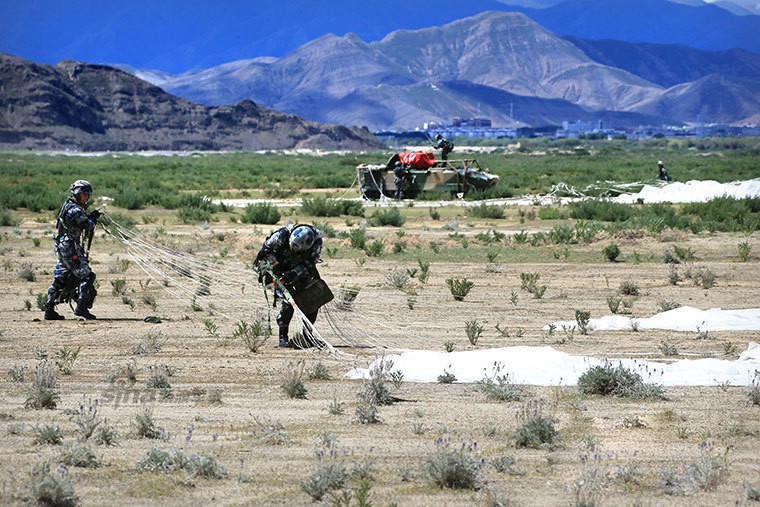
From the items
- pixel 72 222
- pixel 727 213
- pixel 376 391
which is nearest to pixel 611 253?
pixel 727 213

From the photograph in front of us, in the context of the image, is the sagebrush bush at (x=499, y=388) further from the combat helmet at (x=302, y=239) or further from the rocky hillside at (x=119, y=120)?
the rocky hillside at (x=119, y=120)

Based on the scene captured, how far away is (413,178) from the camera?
133 feet

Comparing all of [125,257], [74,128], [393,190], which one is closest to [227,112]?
[74,128]

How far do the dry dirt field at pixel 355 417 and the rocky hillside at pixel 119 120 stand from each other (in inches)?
4931

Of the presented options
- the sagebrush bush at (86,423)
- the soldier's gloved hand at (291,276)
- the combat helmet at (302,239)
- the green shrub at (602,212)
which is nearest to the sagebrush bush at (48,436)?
the sagebrush bush at (86,423)

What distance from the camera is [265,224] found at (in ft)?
104

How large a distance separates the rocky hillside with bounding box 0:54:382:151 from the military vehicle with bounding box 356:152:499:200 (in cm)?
10136

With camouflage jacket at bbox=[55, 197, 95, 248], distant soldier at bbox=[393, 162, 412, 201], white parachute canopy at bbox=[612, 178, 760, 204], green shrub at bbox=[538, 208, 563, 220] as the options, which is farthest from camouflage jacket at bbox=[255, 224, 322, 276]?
distant soldier at bbox=[393, 162, 412, 201]

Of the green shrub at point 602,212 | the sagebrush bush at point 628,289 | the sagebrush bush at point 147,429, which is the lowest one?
the sagebrush bush at point 147,429

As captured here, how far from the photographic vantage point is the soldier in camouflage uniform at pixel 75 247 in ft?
45.6

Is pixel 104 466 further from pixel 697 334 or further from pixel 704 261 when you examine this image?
pixel 704 261

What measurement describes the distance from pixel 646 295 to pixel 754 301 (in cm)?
160

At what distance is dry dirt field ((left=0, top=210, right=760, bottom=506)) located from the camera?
770 cm

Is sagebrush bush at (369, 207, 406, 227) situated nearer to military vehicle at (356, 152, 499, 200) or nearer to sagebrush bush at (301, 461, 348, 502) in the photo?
military vehicle at (356, 152, 499, 200)
